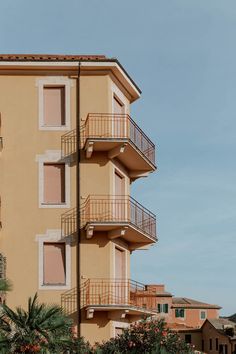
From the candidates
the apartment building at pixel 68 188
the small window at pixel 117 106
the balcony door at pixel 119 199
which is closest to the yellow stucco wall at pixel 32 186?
the apartment building at pixel 68 188

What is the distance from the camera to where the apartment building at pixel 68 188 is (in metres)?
32.9

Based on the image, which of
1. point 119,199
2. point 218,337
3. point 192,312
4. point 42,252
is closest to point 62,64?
point 119,199

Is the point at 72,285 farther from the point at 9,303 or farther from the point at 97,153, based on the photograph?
the point at 97,153

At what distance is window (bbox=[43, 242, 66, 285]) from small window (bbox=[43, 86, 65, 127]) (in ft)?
15.9

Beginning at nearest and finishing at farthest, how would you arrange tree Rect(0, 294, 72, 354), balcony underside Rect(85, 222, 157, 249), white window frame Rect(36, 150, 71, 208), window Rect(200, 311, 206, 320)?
tree Rect(0, 294, 72, 354) < balcony underside Rect(85, 222, 157, 249) < white window frame Rect(36, 150, 71, 208) < window Rect(200, 311, 206, 320)

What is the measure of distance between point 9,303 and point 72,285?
2477 mm

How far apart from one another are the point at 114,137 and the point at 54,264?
543cm

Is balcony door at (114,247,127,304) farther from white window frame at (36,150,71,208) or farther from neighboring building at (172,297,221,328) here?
neighboring building at (172,297,221,328)

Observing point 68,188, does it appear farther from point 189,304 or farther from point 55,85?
point 189,304

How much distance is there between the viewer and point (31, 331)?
21656 mm

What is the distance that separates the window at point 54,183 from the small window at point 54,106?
172 centimetres

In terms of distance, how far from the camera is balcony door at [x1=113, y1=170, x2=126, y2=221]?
33.8m

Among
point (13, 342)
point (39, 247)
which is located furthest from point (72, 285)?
point (13, 342)

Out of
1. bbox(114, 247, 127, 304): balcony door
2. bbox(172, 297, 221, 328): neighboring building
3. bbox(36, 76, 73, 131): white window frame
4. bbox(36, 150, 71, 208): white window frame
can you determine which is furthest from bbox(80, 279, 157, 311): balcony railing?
bbox(172, 297, 221, 328): neighboring building
